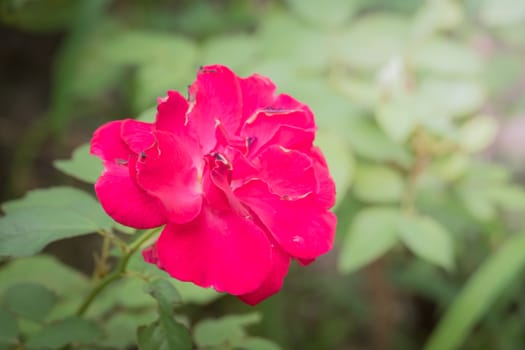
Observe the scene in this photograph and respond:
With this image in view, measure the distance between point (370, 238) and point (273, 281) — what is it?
1.68ft

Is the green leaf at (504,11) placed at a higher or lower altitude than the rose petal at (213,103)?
lower

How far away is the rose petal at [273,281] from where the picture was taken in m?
0.56

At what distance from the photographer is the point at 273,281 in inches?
22.3

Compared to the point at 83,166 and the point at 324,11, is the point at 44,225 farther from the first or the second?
the point at 324,11

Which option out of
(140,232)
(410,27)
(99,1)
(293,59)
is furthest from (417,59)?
(140,232)

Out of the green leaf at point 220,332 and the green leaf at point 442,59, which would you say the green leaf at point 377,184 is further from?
the green leaf at point 220,332

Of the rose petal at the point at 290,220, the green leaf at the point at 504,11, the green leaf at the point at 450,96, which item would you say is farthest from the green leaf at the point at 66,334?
the green leaf at the point at 504,11

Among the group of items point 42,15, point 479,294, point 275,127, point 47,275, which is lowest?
point 479,294

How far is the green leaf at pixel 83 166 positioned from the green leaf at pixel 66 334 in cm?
16

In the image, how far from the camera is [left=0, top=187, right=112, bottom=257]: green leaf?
1.84ft

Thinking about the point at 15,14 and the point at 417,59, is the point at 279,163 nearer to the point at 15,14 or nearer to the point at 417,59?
the point at 417,59

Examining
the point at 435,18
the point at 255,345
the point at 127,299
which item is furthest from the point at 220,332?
the point at 435,18

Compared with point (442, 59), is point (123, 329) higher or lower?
lower

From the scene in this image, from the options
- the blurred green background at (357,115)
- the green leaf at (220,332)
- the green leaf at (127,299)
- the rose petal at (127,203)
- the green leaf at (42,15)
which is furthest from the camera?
the green leaf at (42,15)
